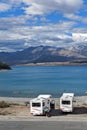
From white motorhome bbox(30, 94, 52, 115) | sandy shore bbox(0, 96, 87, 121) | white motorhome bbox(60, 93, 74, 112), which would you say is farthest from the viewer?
white motorhome bbox(60, 93, 74, 112)

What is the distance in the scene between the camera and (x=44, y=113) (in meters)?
46.0

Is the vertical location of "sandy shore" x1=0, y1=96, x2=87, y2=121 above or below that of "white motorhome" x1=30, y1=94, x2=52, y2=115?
below

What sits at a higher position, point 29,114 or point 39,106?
point 39,106

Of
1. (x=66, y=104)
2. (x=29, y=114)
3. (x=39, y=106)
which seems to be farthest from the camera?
(x=29, y=114)

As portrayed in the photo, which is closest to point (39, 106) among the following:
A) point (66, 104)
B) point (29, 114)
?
point (29, 114)

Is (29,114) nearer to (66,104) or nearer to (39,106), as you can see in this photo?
(39,106)

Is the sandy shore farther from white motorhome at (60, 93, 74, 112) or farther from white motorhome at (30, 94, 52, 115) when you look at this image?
white motorhome at (30, 94, 52, 115)

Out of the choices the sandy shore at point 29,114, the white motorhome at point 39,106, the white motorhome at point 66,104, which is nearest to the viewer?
the sandy shore at point 29,114

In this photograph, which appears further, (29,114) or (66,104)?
(29,114)

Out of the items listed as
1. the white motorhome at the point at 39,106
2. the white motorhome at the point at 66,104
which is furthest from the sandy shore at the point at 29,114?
the white motorhome at the point at 39,106

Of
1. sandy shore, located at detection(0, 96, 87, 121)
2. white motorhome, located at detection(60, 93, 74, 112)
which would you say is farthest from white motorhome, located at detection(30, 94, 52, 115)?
white motorhome, located at detection(60, 93, 74, 112)

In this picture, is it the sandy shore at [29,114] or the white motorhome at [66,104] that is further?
the white motorhome at [66,104]

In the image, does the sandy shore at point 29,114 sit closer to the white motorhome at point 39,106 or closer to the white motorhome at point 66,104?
the white motorhome at point 66,104
